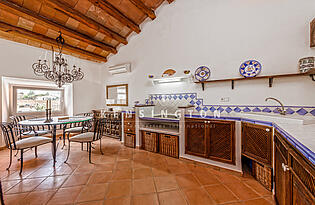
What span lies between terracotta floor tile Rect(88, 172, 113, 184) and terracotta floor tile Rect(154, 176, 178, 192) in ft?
2.37

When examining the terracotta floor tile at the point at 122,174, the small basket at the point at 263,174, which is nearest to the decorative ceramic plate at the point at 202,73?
the small basket at the point at 263,174

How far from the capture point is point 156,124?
10.5 ft

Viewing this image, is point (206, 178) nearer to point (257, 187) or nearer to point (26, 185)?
point (257, 187)

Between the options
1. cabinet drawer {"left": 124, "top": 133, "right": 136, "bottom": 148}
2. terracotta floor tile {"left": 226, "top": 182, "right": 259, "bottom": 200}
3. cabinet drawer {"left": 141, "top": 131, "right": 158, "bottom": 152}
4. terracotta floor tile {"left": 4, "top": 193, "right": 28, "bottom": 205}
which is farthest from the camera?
cabinet drawer {"left": 124, "top": 133, "right": 136, "bottom": 148}

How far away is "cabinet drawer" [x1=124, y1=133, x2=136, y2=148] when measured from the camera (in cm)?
319

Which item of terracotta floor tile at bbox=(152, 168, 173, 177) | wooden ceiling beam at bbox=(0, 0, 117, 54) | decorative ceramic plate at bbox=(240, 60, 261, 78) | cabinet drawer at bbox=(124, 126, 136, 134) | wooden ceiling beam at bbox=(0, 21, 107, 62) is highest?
wooden ceiling beam at bbox=(0, 0, 117, 54)

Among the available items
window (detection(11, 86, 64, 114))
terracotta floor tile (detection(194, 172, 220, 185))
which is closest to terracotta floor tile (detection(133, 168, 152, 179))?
terracotta floor tile (detection(194, 172, 220, 185))

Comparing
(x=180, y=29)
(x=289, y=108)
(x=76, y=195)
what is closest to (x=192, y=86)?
(x=180, y=29)

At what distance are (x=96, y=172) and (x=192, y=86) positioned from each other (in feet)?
8.31

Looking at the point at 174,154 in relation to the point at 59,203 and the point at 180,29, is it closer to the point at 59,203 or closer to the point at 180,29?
the point at 59,203

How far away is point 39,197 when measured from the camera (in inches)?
59.3

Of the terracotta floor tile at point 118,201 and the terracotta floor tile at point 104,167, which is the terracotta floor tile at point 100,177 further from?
the terracotta floor tile at point 118,201

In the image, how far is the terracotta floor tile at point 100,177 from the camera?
5.98 feet

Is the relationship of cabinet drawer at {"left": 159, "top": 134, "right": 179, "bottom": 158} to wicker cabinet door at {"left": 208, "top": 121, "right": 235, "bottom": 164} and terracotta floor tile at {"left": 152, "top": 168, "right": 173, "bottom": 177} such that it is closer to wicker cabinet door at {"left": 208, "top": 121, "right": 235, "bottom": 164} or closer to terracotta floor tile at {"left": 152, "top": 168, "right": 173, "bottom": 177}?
terracotta floor tile at {"left": 152, "top": 168, "right": 173, "bottom": 177}
